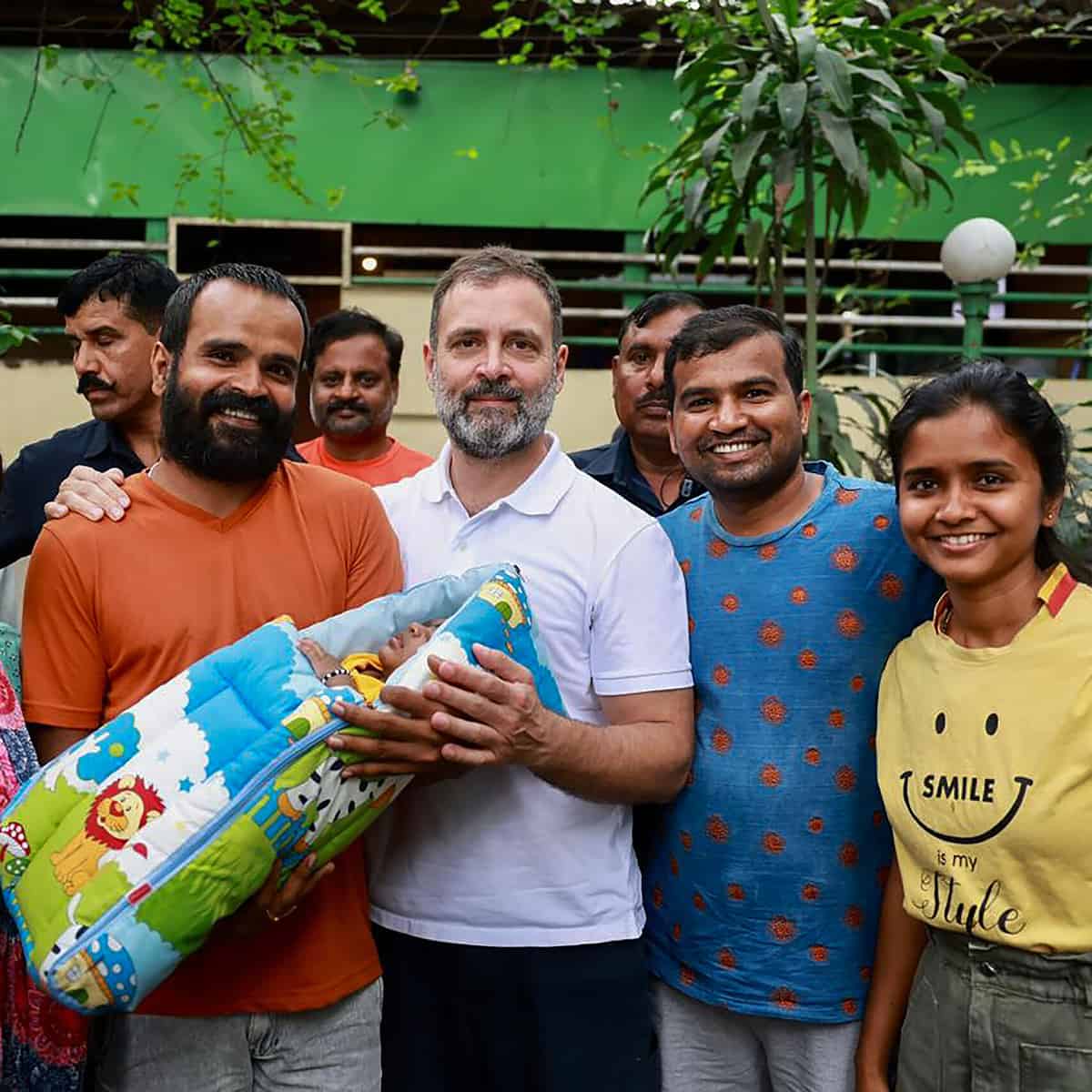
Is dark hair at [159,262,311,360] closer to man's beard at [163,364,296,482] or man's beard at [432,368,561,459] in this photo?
man's beard at [163,364,296,482]

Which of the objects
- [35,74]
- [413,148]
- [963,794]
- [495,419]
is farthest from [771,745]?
[413,148]

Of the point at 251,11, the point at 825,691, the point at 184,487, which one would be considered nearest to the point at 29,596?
the point at 184,487

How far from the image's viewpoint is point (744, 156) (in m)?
3.96

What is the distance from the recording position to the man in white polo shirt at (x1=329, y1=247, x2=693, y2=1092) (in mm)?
1949

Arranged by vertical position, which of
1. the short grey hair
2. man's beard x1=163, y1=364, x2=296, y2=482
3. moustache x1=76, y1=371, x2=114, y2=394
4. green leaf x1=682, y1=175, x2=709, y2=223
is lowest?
man's beard x1=163, y1=364, x2=296, y2=482

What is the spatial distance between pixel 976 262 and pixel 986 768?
3.97m

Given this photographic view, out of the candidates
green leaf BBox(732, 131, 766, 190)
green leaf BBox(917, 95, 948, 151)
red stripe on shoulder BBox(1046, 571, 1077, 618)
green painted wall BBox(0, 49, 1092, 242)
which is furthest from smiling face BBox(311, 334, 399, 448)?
green painted wall BBox(0, 49, 1092, 242)

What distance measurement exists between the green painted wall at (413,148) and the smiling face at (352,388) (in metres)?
3.99

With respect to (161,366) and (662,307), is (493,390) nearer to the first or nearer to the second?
(161,366)

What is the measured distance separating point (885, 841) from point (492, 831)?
2.23ft

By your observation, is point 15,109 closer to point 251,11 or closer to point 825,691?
point 251,11

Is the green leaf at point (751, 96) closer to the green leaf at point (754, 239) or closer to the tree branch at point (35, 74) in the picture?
the green leaf at point (754, 239)

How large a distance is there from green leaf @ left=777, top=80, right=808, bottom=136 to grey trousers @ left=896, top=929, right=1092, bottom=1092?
285 centimetres

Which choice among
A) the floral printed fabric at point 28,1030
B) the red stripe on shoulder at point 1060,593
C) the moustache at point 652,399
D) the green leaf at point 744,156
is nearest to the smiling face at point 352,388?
the moustache at point 652,399
